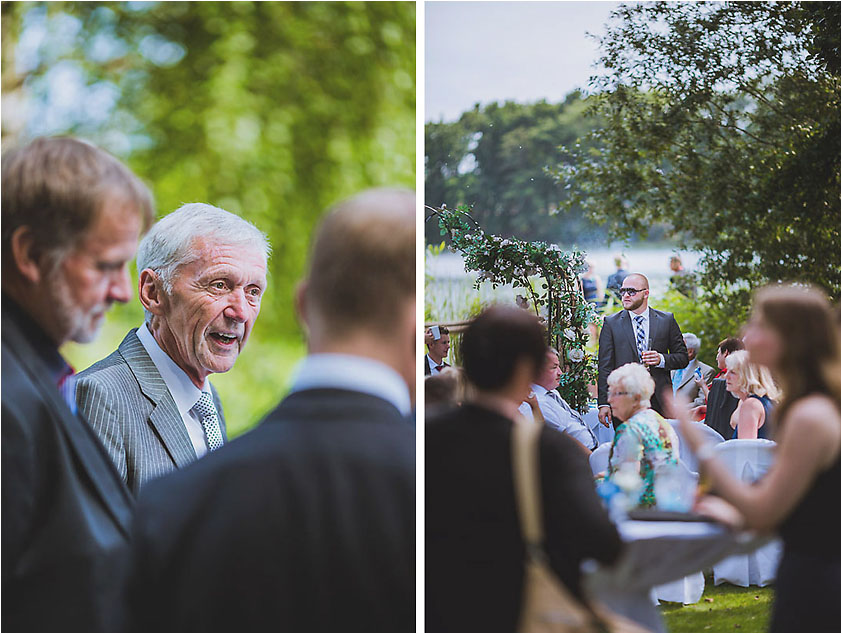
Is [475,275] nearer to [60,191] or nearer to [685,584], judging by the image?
[685,584]

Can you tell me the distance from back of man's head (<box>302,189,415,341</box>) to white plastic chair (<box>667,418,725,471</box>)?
1183 mm

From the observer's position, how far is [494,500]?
9.79 ft

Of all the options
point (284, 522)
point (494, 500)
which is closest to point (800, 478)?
point (494, 500)

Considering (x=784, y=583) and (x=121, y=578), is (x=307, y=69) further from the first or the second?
(x=784, y=583)

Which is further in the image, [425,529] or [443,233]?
[443,233]

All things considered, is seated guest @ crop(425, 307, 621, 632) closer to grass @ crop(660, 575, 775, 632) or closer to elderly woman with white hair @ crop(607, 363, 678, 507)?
elderly woman with white hair @ crop(607, 363, 678, 507)

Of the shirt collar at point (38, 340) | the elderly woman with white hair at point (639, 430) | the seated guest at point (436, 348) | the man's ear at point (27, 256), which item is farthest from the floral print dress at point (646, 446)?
the man's ear at point (27, 256)

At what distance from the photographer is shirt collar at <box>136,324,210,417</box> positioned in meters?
3.57

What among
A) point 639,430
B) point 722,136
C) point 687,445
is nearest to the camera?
point 687,445

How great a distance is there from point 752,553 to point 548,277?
4.08ft

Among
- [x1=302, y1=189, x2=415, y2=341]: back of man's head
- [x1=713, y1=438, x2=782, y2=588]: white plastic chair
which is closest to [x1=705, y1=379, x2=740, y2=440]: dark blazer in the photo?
[x1=713, y1=438, x2=782, y2=588]: white plastic chair

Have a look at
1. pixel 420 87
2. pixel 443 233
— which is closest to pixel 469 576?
pixel 443 233

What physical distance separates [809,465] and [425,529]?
1.33 m

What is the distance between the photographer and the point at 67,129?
598cm
